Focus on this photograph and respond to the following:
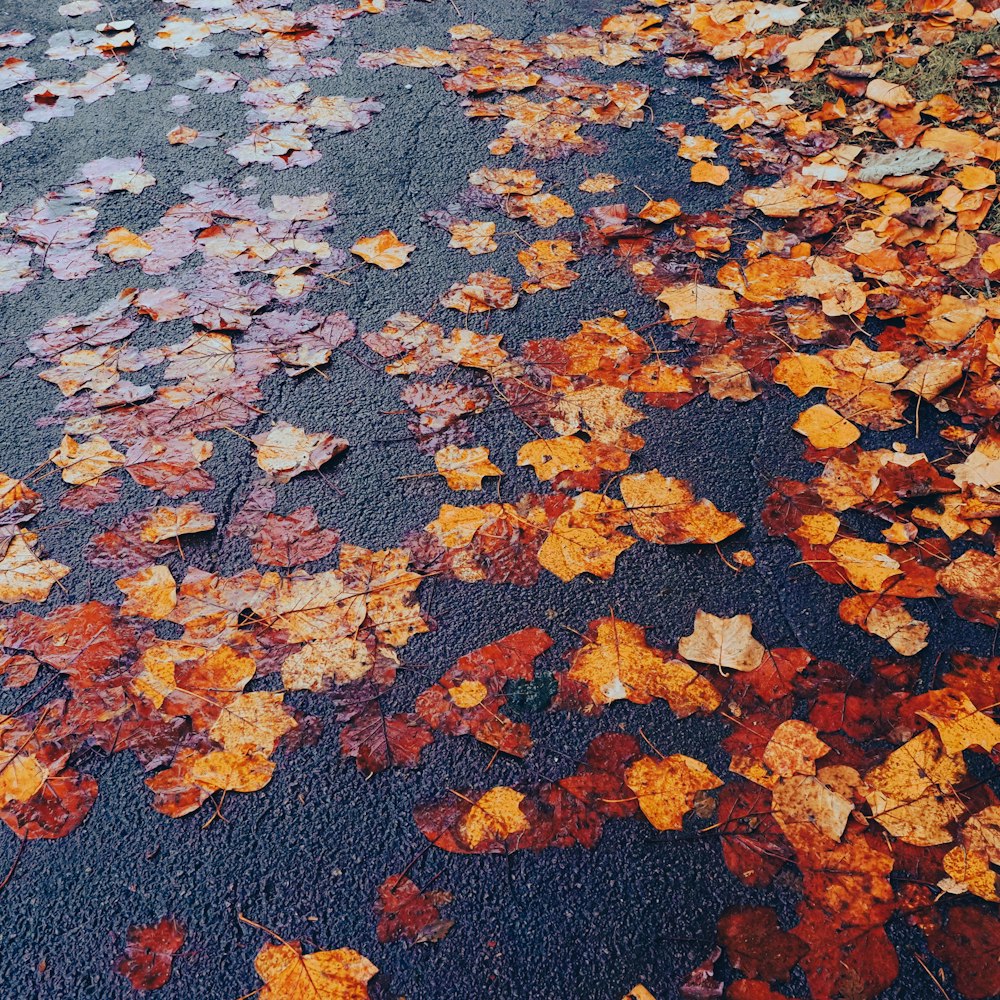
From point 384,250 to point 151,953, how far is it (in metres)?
2.15

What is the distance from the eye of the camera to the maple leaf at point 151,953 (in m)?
1.45

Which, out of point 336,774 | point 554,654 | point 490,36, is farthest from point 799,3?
point 336,774

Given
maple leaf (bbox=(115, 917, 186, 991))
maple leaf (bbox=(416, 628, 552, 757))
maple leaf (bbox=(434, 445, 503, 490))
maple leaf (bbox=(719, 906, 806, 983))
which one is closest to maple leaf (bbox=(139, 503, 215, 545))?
maple leaf (bbox=(434, 445, 503, 490))

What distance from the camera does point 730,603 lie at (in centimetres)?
193

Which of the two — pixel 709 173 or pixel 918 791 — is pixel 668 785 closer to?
pixel 918 791

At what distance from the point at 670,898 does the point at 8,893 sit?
3.81 feet

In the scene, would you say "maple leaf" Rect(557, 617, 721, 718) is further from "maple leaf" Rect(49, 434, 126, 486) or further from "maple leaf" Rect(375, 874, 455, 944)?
"maple leaf" Rect(49, 434, 126, 486)

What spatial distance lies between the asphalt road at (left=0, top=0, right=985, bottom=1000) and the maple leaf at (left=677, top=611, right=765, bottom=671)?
0.04 metres

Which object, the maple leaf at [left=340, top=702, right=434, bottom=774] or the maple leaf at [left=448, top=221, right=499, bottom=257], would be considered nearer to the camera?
the maple leaf at [left=340, top=702, right=434, bottom=774]

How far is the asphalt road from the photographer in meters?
Result: 1.46

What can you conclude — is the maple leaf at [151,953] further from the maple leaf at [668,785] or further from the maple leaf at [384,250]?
the maple leaf at [384,250]

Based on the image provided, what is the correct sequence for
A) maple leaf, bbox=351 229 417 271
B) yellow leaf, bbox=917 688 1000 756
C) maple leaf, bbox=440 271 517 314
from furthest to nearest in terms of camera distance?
maple leaf, bbox=351 229 417 271, maple leaf, bbox=440 271 517 314, yellow leaf, bbox=917 688 1000 756

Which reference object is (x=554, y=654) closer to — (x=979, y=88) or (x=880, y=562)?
(x=880, y=562)

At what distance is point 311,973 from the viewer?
1.44m
